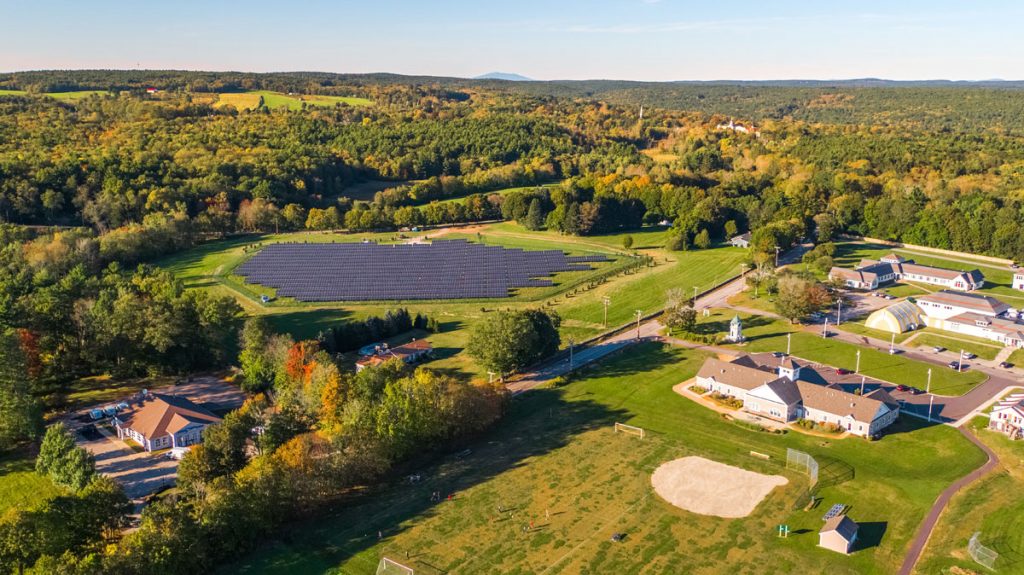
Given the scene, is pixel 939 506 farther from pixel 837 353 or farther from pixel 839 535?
pixel 837 353

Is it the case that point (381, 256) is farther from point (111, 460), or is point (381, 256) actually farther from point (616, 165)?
point (616, 165)

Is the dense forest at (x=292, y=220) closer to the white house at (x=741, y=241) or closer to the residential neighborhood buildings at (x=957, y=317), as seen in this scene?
the white house at (x=741, y=241)

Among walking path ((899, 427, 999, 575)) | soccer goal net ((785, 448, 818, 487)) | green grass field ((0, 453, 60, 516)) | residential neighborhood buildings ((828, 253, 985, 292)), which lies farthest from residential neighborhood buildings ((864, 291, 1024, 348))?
green grass field ((0, 453, 60, 516))

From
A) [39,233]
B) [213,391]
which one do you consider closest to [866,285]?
[213,391]

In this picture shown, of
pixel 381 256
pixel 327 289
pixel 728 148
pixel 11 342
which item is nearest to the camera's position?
pixel 11 342

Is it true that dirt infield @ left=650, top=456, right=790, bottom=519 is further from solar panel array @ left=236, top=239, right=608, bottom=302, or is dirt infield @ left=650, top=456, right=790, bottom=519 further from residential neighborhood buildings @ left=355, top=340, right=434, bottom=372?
solar panel array @ left=236, top=239, right=608, bottom=302

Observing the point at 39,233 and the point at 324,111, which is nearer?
the point at 39,233
